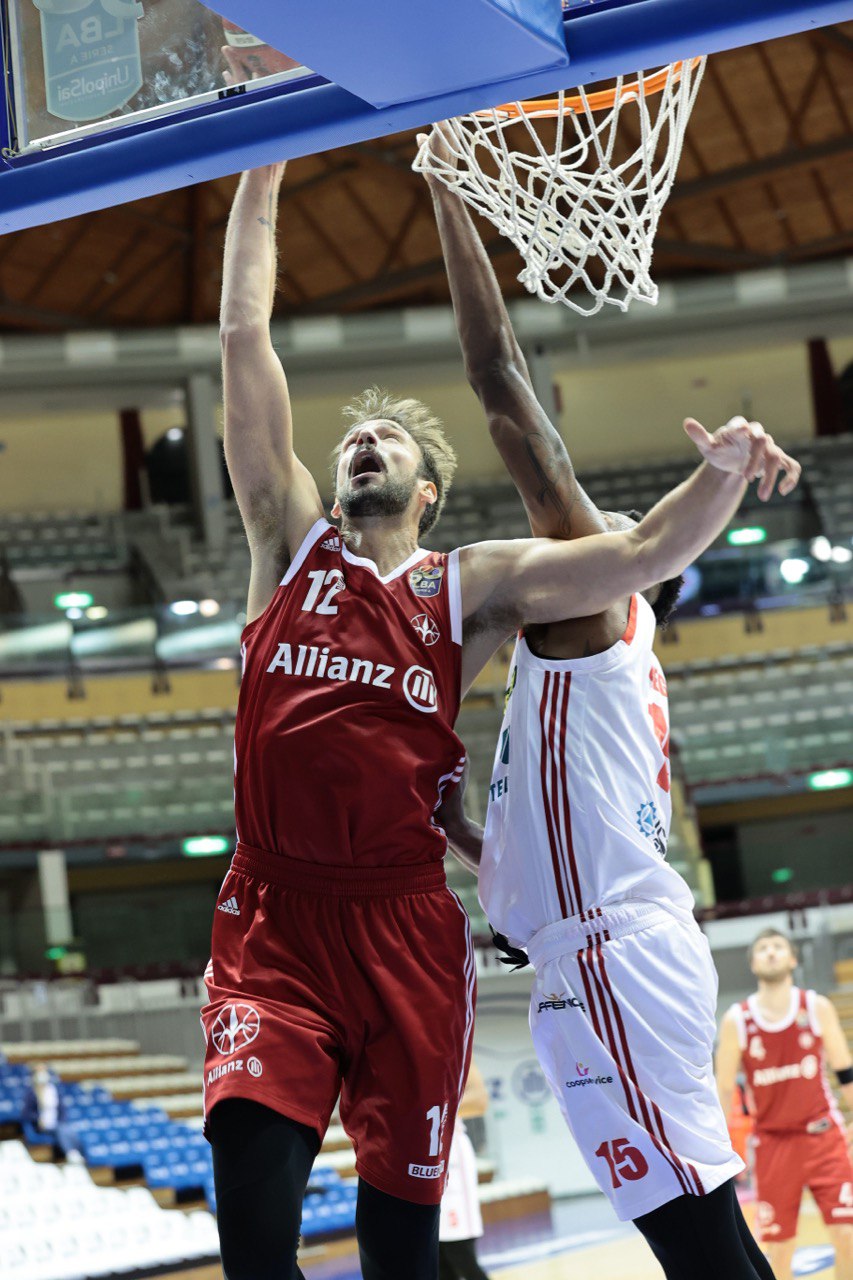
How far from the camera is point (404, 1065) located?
2957mm

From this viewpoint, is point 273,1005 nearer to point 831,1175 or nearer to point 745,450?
point 745,450

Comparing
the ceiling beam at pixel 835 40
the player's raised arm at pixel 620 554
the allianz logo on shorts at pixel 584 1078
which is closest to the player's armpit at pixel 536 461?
the player's raised arm at pixel 620 554

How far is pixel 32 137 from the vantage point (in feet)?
10.5

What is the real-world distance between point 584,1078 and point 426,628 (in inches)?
40.4

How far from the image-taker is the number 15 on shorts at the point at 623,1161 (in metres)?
2.95

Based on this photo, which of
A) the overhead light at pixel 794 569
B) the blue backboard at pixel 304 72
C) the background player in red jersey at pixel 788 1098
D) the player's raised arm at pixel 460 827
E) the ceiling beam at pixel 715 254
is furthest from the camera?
the ceiling beam at pixel 715 254

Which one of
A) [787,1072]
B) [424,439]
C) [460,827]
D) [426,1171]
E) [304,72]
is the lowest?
[787,1072]

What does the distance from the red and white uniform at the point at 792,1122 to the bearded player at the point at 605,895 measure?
406 cm

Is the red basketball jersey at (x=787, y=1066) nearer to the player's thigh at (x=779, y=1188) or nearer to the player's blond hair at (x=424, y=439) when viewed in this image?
the player's thigh at (x=779, y=1188)

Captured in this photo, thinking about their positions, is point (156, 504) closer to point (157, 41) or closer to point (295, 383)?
point (295, 383)

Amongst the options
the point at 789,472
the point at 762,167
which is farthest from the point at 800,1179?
the point at 762,167

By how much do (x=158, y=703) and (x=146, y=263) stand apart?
6034mm

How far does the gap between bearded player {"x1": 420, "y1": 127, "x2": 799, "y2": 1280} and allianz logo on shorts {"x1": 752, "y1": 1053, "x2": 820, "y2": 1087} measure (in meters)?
4.27

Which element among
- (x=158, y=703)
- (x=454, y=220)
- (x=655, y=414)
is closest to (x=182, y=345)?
(x=158, y=703)
